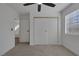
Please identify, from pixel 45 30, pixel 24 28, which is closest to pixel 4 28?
pixel 45 30

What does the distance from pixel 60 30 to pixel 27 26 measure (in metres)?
2.65

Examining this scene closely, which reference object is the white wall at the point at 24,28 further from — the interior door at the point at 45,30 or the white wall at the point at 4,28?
the white wall at the point at 4,28

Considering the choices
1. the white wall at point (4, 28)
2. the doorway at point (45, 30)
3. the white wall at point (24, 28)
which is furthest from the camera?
the white wall at point (24, 28)

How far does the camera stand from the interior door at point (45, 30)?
25.5ft

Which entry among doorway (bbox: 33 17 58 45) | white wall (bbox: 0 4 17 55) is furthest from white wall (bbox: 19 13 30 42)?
white wall (bbox: 0 4 17 55)

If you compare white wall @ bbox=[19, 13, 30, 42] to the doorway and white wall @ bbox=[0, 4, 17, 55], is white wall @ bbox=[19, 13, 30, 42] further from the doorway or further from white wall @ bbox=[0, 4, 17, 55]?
white wall @ bbox=[0, 4, 17, 55]

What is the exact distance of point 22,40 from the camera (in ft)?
29.1

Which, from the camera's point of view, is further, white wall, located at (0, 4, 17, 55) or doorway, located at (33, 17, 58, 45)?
doorway, located at (33, 17, 58, 45)

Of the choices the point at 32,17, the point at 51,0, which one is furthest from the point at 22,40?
the point at 51,0

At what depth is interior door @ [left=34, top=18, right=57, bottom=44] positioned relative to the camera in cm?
777

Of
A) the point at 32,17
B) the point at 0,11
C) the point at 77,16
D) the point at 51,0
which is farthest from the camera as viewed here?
the point at 32,17

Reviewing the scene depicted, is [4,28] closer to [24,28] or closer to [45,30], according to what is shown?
[45,30]

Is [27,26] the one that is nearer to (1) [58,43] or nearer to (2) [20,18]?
(2) [20,18]

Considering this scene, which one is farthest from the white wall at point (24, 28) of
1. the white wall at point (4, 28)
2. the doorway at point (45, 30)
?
the white wall at point (4, 28)
